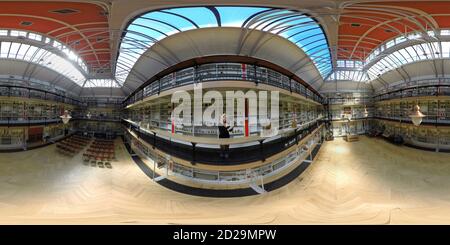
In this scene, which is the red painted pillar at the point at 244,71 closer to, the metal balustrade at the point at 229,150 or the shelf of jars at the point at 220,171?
the metal balustrade at the point at 229,150

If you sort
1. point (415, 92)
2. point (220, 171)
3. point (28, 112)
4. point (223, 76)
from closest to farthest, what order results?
point (223, 76) < point (220, 171) < point (28, 112) < point (415, 92)

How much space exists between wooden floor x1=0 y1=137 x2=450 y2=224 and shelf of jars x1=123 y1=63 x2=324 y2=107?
54cm

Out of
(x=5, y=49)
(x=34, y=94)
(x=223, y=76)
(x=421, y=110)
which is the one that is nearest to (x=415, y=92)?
(x=421, y=110)

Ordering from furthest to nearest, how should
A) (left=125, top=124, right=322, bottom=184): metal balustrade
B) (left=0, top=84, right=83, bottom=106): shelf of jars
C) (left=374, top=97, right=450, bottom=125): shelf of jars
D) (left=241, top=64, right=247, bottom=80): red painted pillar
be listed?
(left=374, top=97, right=450, bottom=125): shelf of jars → (left=0, top=84, right=83, bottom=106): shelf of jars → (left=125, top=124, right=322, bottom=184): metal balustrade → (left=241, top=64, right=247, bottom=80): red painted pillar

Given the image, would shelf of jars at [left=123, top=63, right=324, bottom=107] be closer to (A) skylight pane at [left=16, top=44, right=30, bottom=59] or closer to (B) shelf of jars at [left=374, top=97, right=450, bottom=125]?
(B) shelf of jars at [left=374, top=97, right=450, bottom=125]

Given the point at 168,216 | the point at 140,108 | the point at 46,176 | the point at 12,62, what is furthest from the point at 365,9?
the point at 12,62

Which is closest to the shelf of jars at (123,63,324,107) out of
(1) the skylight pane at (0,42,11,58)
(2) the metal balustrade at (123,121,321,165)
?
(2) the metal balustrade at (123,121,321,165)

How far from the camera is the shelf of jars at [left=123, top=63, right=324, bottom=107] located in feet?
2.67

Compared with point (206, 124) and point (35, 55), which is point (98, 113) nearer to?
point (35, 55)

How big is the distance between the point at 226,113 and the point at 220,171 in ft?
0.98

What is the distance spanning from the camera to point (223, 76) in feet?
2.60

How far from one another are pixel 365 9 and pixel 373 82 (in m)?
0.54

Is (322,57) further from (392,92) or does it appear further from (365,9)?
(392,92)
